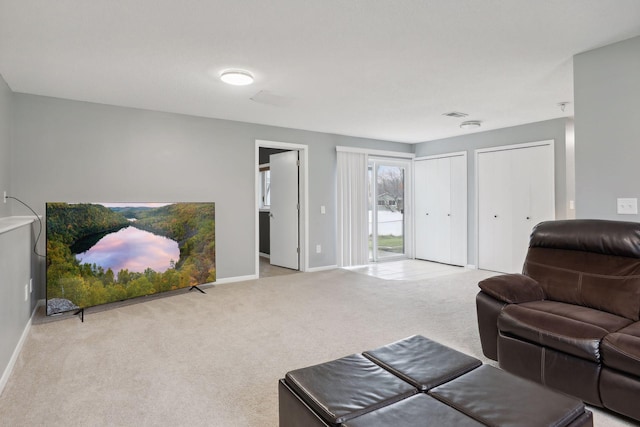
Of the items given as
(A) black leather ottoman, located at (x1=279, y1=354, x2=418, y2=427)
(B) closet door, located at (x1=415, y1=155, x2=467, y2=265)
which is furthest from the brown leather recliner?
(B) closet door, located at (x1=415, y1=155, x2=467, y2=265)

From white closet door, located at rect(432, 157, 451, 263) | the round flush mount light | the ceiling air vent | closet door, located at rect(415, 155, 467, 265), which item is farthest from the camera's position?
white closet door, located at rect(432, 157, 451, 263)

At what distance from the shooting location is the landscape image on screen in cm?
340

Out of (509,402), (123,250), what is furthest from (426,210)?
(509,402)

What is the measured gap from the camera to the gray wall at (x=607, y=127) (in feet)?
8.66

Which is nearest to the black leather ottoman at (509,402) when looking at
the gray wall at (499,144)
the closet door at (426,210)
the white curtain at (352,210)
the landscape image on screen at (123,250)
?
the landscape image on screen at (123,250)

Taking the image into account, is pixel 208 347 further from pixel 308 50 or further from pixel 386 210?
pixel 386 210

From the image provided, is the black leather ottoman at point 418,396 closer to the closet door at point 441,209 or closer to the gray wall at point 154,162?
the gray wall at point 154,162

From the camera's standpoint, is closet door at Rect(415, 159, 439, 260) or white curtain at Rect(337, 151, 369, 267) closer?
white curtain at Rect(337, 151, 369, 267)

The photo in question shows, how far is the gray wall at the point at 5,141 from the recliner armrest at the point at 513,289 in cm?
417

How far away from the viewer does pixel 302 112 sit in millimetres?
4703

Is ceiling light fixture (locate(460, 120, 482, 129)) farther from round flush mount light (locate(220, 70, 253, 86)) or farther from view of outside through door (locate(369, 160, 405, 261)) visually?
round flush mount light (locate(220, 70, 253, 86))

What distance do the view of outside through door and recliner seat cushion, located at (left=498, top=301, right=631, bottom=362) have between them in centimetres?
453

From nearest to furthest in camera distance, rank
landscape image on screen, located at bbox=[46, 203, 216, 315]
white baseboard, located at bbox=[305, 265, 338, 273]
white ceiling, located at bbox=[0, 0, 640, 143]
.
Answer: white ceiling, located at bbox=[0, 0, 640, 143], landscape image on screen, located at bbox=[46, 203, 216, 315], white baseboard, located at bbox=[305, 265, 338, 273]

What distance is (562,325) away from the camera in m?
2.01
